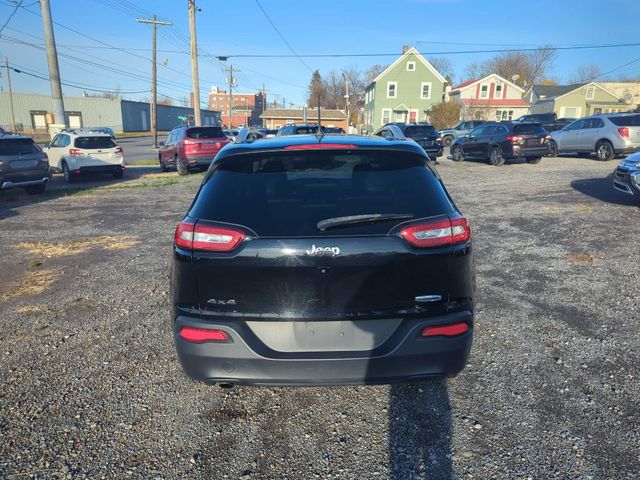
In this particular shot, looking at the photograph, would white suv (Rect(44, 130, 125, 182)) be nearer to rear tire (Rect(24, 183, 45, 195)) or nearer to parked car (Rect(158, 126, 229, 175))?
parked car (Rect(158, 126, 229, 175))

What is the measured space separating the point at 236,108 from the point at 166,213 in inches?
4720

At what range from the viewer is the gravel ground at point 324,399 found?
2.44 meters

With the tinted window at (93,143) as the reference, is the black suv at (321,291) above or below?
below

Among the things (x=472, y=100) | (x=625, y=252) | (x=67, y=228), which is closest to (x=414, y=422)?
(x=625, y=252)

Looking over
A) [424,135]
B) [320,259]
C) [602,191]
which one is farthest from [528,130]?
[320,259]

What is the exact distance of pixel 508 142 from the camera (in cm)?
1728

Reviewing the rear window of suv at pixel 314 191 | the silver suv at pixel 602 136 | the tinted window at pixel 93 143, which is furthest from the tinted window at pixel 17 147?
the silver suv at pixel 602 136

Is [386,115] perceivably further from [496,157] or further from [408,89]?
[496,157]

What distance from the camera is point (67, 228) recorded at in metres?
8.41

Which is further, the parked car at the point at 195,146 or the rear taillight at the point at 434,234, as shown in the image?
the parked car at the point at 195,146

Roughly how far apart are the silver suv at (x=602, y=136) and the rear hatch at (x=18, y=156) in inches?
770

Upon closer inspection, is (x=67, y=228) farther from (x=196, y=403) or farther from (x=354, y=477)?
(x=354, y=477)

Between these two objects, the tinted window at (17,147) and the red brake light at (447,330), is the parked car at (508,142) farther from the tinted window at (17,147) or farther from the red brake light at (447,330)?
the red brake light at (447,330)

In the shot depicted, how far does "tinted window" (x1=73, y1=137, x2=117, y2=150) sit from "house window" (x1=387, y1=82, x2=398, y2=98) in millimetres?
40380
